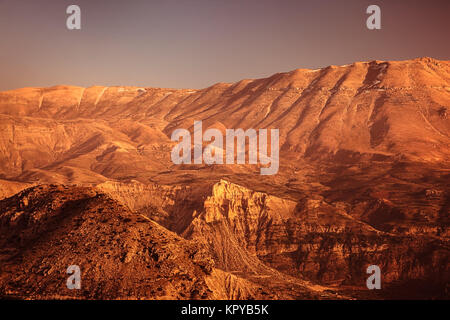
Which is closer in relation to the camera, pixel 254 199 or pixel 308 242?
pixel 308 242

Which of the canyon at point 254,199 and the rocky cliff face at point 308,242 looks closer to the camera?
the canyon at point 254,199

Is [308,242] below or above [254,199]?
below

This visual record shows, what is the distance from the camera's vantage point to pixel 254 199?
7531 cm

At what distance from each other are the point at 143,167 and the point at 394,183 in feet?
202

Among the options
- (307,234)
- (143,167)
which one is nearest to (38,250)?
(307,234)

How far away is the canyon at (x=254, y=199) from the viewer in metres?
29.0

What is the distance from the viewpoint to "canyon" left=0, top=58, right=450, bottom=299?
29016mm

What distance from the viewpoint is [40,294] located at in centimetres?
2600

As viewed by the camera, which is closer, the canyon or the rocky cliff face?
the canyon
